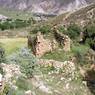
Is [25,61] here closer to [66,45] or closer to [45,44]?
[45,44]

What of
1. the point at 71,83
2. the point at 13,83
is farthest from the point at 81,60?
the point at 13,83

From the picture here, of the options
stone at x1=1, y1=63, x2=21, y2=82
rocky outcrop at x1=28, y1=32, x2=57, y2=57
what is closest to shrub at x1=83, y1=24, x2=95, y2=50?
rocky outcrop at x1=28, y1=32, x2=57, y2=57

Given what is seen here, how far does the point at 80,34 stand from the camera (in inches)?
1329

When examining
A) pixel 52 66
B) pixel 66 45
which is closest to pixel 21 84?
pixel 52 66

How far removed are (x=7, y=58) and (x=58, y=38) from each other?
23.1 feet

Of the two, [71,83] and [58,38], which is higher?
[58,38]

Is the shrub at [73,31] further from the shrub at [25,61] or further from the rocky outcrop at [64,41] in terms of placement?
the shrub at [25,61]

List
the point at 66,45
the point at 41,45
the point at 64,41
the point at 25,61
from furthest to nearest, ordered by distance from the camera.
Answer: the point at 64,41 → the point at 66,45 → the point at 41,45 → the point at 25,61

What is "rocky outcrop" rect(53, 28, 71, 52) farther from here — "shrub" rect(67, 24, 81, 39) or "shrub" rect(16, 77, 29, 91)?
"shrub" rect(16, 77, 29, 91)

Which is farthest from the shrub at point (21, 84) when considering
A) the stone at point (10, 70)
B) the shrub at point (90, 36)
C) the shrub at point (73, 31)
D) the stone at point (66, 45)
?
the shrub at point (73, 31)

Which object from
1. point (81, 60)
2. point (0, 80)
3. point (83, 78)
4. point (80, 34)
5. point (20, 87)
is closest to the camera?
point (0, 80)

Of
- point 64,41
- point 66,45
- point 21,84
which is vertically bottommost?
point 21,84

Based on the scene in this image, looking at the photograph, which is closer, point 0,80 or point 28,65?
point 0,80

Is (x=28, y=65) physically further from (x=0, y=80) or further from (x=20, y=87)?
(x=0, y=80)
